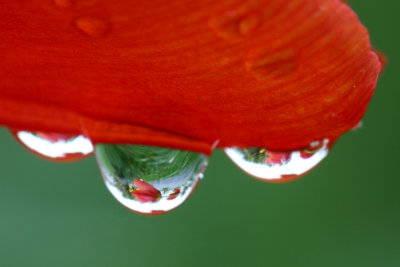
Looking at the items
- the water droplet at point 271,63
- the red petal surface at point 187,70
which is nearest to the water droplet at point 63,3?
the red petal surface at point 187,70

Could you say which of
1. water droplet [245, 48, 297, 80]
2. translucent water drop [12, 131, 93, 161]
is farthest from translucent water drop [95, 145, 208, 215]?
water droplet [245, 48, 297, 80]

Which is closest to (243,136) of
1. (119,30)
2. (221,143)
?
(221,143)

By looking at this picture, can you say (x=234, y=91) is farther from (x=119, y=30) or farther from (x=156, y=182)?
(x=156, y=182)

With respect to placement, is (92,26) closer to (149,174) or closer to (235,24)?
(235,24)

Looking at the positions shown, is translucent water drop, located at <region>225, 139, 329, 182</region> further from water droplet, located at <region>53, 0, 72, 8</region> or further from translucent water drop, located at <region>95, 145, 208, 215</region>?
water droplet, located at <region>53, 0, 72, 8</region>

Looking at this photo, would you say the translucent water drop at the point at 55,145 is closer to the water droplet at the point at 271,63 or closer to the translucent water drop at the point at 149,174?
the translucent water drop at the point at 149,174

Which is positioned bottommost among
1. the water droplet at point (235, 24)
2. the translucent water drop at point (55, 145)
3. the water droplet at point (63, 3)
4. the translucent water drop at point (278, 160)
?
the translucent water drop at point (278, 160)

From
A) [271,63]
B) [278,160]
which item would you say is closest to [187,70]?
[271,63]

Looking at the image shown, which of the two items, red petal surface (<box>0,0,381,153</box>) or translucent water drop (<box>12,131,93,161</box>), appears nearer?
red petal surface (<box>0,0,381,153</box>)
